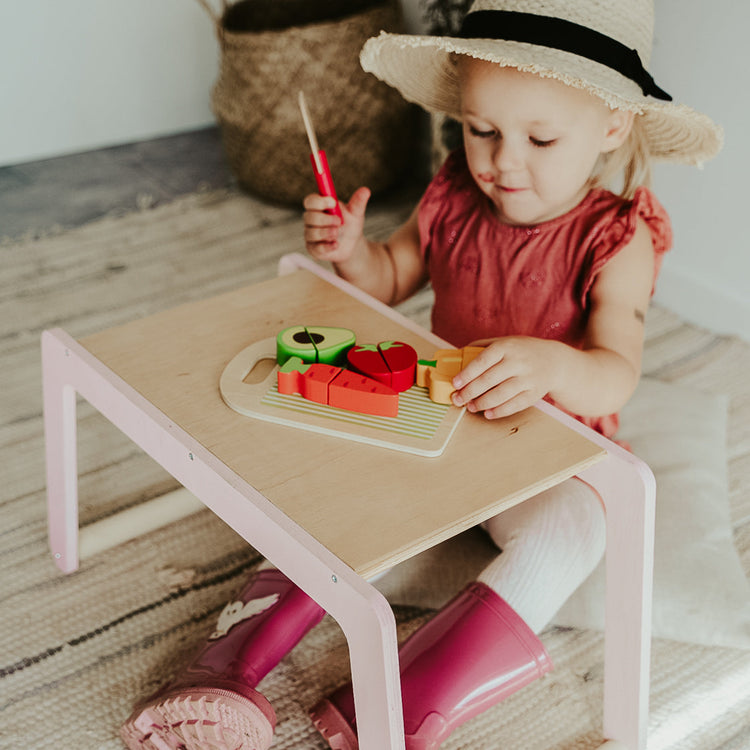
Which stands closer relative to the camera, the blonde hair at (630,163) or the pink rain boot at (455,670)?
the pink rain boot at (455,670)

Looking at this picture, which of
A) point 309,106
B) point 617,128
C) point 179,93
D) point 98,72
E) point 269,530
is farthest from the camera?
point 179,93

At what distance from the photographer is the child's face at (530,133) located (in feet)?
2.48

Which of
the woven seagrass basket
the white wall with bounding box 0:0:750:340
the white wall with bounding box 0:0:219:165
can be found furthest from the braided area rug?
the white wall with bounding box 0:0:219:165

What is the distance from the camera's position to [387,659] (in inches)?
20.3

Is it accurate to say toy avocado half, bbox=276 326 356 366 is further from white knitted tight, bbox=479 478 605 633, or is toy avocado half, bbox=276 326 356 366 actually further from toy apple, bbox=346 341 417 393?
white knitted tight, bbox=479 478 605 633

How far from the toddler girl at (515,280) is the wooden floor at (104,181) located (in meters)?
1.05

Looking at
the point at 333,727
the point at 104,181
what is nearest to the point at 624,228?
the point at 333,727

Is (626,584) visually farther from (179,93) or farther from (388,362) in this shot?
(179,93)

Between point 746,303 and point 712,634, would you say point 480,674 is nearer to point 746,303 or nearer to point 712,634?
point 712,634

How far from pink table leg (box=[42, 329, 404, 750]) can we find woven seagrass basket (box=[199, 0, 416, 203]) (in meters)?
1.06

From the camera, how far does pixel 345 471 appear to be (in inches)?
23.7

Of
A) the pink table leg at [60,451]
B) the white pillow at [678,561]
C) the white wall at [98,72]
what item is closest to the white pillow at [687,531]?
the white pillow at [678,561]

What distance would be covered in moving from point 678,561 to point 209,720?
0.51 m

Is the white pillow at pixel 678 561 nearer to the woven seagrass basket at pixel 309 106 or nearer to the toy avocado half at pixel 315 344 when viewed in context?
the toy avocado half at pixel 315 344
